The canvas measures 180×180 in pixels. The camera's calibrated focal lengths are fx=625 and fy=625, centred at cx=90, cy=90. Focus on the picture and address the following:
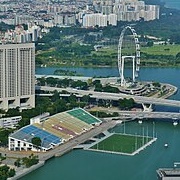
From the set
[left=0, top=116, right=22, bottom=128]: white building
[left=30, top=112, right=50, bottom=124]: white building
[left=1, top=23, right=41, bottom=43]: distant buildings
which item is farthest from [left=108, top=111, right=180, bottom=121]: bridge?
[left=1, top=23, right=41, bottom=43]: distant buildings

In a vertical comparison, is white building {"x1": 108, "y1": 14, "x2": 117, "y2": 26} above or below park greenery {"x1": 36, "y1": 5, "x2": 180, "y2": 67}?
above

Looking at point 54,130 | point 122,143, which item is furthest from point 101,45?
point 122,143

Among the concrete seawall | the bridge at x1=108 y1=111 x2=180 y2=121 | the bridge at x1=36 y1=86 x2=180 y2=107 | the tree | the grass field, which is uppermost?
the bridge at x1=36 y1=86 x2=180 y2=107

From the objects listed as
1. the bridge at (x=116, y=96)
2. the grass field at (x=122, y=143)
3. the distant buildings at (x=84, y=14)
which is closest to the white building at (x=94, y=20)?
the distant buildings at (x=84, y=14)

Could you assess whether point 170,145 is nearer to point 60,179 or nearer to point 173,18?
point 60,179

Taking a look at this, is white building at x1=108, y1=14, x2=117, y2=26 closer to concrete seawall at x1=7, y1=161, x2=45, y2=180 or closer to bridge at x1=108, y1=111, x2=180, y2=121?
bridge at x1=108, y1=111, x2=180, y2=121

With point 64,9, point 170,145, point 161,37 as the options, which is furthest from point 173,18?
point 170,145

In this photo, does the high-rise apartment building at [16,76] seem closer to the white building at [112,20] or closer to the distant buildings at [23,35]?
the distant buildings at [23,35]
